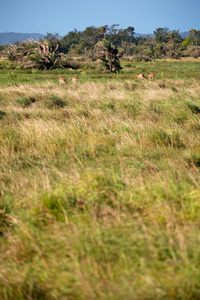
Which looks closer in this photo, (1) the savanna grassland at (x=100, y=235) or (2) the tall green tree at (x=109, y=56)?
(1) the savanna grassland at (x=100, y=235)

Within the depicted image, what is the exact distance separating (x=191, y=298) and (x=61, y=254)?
3.25 ft

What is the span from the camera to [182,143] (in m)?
5.01

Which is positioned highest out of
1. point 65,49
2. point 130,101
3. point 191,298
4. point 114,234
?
point 65,49

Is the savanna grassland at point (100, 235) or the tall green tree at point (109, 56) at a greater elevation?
the tall green tree at point (109, 56)

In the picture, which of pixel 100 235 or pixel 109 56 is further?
pixel 109 56

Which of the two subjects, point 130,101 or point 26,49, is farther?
point 26,49

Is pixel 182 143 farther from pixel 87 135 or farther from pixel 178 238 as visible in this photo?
pixel 178 238

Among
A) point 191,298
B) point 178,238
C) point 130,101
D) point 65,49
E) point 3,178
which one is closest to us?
point 191,298

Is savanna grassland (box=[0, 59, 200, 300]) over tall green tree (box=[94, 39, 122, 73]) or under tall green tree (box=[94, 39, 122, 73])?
under

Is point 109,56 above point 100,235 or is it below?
above

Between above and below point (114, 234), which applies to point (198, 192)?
above

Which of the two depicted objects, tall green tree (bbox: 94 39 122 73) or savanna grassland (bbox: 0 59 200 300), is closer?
savanna grassland (bbox: 0 59 200 300)

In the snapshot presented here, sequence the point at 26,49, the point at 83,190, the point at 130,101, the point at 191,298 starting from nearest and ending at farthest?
the point at 191,298
the point at 83,190
the point at 130,101
the point at 26,49

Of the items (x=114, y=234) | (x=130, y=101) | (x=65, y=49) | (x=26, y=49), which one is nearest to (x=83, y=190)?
(x=114, y=234)
